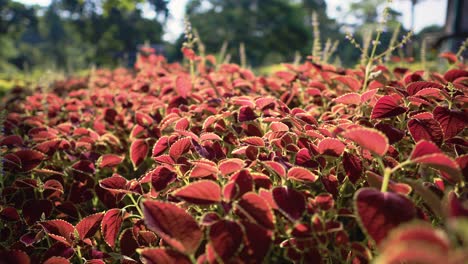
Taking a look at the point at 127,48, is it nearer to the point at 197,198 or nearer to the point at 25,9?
the point at 25,9

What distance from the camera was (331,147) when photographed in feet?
3.00

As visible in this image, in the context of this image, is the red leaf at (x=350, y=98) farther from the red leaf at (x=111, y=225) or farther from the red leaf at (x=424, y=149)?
the red leaf at (x=111, y=225)

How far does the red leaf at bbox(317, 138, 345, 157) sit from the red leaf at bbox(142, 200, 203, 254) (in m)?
0.42

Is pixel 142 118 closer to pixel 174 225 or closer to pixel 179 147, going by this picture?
pixel 179 147

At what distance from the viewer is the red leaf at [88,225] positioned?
3.12 feet

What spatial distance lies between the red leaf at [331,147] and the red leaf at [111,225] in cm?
56

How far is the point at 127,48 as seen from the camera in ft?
104

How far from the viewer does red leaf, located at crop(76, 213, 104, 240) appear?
0.95m

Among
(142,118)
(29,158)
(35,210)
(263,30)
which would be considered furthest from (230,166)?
(263,30)

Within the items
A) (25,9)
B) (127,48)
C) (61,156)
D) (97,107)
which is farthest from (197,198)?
(127,48)

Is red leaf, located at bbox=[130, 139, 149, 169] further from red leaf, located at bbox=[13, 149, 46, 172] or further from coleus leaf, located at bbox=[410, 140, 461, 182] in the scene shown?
coleus leaf, located at bbox=[410, 140, 461, 182]

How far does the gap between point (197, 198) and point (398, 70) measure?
168 cm

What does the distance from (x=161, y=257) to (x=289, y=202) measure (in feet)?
0.88

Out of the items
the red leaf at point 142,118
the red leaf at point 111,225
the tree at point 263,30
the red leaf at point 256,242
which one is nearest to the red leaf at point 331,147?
the red leaf at point 256,242
